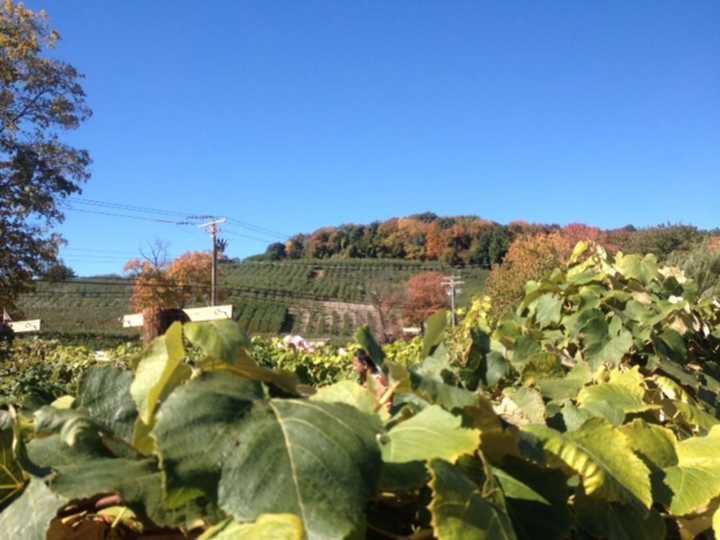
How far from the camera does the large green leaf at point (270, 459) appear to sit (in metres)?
0.43

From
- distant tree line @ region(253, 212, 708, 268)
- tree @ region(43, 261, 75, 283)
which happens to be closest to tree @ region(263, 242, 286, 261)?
distant tree line @ region(253, 212, 708, 268)

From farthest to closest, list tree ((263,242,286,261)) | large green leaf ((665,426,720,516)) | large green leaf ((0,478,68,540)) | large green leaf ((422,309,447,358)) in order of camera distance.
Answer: tree ((263,242,286,261)) < large green leaf ((422,309,447,358)) < large green leaf ((665,426,720,516)) < large green leaf ((0,478,68,540))

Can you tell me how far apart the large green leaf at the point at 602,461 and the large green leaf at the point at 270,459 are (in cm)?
24

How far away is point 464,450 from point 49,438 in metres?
0.35

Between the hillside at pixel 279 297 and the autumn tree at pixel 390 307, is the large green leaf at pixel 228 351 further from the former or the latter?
the hillside at pixel 279 297

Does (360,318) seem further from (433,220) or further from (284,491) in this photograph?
(284,491)

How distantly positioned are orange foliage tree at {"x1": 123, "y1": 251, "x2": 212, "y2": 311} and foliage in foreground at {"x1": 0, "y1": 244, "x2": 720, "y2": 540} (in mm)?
44365

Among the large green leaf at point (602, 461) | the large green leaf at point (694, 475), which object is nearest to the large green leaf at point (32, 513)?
the large green leaf at point (602, 461)

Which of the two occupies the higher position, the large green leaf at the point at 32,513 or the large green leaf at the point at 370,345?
the large green leaf at the point at 370,345

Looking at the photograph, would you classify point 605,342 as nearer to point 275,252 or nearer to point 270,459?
point 270,459

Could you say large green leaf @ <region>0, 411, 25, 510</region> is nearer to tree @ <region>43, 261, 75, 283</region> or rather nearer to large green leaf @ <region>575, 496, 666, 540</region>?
large green leaf @ <region>575, 496, 666, 540</region>

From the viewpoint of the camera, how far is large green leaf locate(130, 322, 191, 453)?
1.74 feet

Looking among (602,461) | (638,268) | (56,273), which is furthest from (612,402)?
(56,273)

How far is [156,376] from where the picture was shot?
59 centimetres
